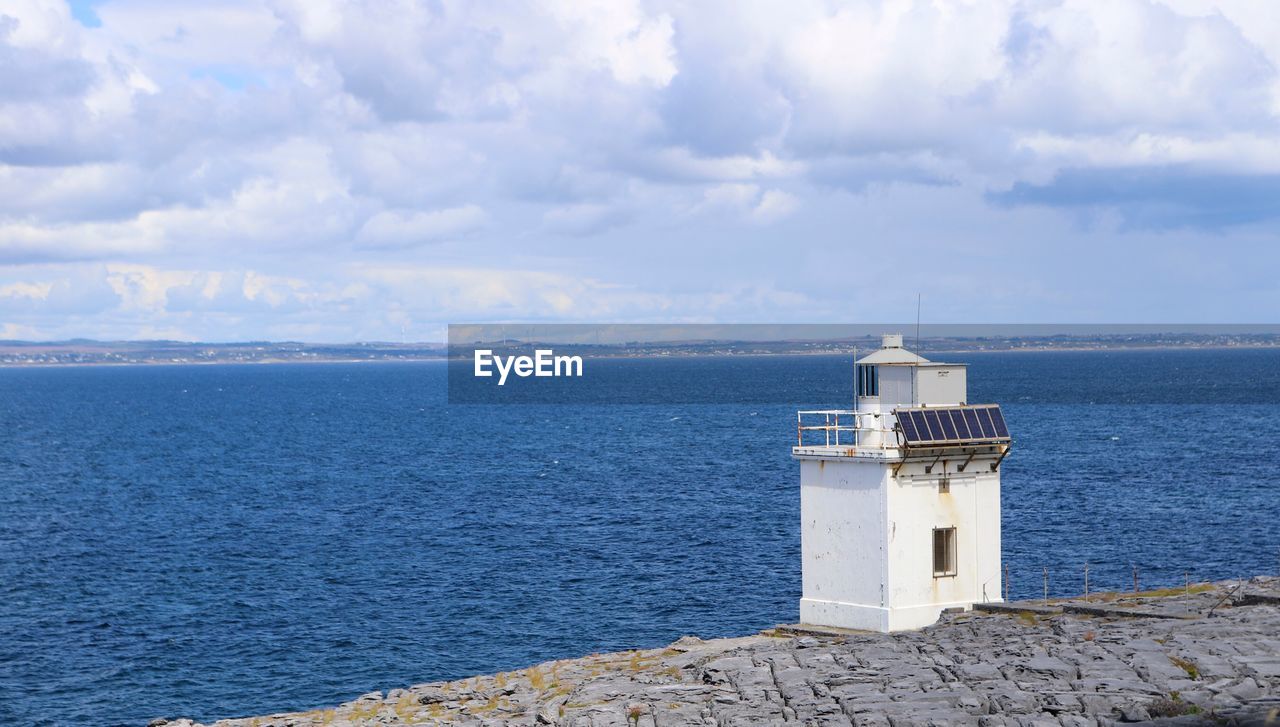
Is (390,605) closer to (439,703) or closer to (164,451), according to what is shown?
(439,703)

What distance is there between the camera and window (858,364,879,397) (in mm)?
36181

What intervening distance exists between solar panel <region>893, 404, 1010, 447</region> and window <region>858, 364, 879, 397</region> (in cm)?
186

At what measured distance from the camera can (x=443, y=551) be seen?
3140 inches

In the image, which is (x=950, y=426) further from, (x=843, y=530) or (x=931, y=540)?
(x=843, y=530)

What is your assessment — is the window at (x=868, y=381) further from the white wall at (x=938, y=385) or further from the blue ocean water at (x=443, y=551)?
the blue ocean water at (x=443, y=551)

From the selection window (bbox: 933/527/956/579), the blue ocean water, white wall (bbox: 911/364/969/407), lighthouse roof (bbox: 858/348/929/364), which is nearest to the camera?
window (bbox: 933/527/956/579)

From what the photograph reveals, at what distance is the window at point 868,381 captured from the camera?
119 feet

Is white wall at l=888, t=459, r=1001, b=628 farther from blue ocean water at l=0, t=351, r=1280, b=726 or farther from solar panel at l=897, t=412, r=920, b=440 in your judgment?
blue ocean water at l=0, t=351, r=1280, b=726

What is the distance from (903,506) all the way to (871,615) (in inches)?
109

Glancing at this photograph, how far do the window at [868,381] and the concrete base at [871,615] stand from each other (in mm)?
5589

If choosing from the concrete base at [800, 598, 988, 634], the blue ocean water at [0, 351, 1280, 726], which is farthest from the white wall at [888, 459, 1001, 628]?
the blue ocean water at [0, 351, 1280, 726]

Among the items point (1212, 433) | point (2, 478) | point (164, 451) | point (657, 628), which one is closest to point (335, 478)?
point (2, 478)

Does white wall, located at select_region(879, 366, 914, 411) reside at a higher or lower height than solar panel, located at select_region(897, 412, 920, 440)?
higher

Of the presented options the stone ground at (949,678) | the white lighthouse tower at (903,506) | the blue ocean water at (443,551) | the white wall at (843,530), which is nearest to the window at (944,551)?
the white lighthouse tower at (903,506)
